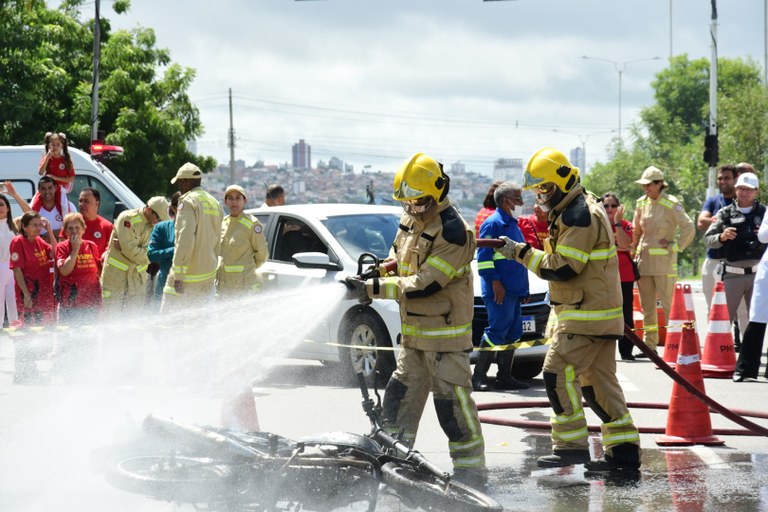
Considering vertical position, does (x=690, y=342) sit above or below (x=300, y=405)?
above

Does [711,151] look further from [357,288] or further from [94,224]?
[357,288]

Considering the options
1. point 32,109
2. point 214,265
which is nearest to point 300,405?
point 214,265

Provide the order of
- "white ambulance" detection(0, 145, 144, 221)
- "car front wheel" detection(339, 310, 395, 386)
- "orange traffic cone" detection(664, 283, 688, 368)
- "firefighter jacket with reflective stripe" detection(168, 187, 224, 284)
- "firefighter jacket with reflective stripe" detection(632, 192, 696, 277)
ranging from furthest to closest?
"white ambulance" detection(0, 145, 144, 221) < "firefighter jacket with reflective stripe" detection(632, 192, 696, 277) < "orange traffic cone" detection(664, 283, 688, 368) < "car front wheel" detection(339, 310, 395, 386) < "firefighter jacket with reflective stripe" detection(168, 187, 224, 284)

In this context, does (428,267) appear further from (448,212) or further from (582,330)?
(582,330)

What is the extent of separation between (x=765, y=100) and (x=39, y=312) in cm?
4178

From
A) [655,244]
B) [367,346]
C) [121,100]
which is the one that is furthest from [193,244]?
[121,100]

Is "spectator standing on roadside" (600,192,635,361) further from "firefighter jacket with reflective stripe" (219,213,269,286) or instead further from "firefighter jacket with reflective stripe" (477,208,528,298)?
"firefighter jacket with reflective stripe" (219,213,269,286)

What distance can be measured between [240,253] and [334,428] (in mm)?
3015

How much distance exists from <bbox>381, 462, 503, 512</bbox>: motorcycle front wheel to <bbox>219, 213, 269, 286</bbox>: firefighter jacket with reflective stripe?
18.3ft

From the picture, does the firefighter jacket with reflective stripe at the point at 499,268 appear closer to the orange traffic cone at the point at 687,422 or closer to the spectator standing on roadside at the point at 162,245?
the orange traffic cone at the point at 687,422

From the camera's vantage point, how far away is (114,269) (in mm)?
11594

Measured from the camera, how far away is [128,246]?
11.5 metres

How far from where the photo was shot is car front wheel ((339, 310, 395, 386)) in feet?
33.3

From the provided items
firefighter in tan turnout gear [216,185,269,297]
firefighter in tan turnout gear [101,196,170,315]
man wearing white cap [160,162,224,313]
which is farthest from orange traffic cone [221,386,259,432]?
firefighter in tan turnout gear [101,196,170,315]
